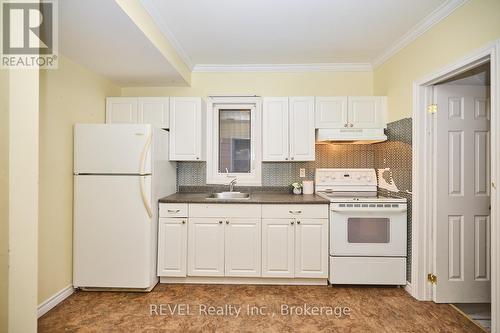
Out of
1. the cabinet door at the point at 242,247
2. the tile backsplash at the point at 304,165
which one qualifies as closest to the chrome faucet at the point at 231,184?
the tile backsplash at the point at 304,165

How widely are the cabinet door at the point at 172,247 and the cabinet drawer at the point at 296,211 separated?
0.92 metres

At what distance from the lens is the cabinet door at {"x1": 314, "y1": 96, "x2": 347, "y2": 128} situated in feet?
10.5

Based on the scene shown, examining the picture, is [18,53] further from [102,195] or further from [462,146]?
[462,146]

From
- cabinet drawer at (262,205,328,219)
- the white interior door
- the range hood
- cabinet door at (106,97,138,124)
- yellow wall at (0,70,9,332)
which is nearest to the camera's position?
yellow wall at (0,70,9,332)

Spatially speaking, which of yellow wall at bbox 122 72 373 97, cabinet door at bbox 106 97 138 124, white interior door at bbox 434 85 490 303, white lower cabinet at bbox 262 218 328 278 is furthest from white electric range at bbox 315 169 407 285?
cabinet door at bbox 106 97 138 124

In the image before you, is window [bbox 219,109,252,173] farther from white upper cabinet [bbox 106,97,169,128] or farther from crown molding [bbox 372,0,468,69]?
crown molding [bbox 372,0,468,69]

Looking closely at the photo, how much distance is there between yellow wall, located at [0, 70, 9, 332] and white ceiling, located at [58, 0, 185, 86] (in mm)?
1046

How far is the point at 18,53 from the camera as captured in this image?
1038 mm

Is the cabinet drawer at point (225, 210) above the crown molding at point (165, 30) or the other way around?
the other way around

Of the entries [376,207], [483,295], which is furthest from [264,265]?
[483,295]

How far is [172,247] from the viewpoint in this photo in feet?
9.36

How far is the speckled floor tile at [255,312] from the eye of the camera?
2.14 meters

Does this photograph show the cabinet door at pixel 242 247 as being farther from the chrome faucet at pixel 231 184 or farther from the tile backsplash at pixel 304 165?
the tile backsplash at pixel 304 165

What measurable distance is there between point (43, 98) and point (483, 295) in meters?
4.40
